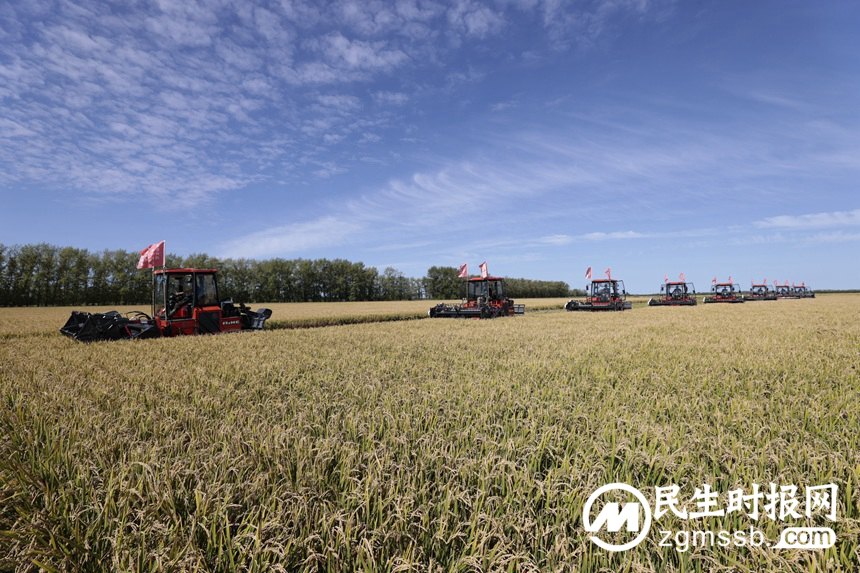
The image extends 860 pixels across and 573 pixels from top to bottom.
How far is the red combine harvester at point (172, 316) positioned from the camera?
14.8 m

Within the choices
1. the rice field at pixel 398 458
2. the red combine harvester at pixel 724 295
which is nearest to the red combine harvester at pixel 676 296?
the red combine harvester at pixel 724 295

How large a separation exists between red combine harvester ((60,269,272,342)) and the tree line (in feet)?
114

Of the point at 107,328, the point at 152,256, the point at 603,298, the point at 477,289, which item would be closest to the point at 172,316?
the point at 107,328

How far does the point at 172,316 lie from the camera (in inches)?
622

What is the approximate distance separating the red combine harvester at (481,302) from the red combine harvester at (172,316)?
48.1 feet

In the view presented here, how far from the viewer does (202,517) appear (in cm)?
261

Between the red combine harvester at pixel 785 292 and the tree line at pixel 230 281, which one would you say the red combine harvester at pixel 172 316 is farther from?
the red combine harvester at pixel 785 292

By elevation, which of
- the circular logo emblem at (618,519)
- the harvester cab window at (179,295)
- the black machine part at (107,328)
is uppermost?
the harvester cab window at (179,295)

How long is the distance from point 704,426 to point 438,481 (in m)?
3.05

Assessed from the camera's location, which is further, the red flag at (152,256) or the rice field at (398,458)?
the red flag at (152,256)

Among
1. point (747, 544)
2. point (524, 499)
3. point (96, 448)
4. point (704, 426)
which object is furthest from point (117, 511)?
point (704, 426)

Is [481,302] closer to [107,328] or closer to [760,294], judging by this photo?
[107,328]

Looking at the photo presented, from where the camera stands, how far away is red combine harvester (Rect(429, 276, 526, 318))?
27531 mm

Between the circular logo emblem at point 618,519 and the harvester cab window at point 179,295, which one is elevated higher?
the harvester cab window at point 179,295
